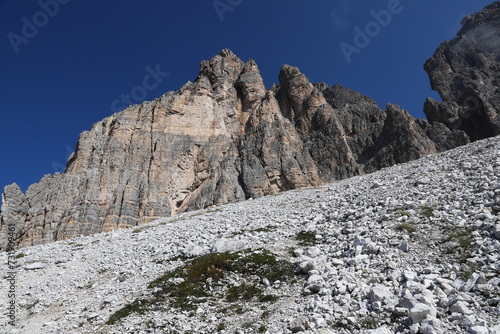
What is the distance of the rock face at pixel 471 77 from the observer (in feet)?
298

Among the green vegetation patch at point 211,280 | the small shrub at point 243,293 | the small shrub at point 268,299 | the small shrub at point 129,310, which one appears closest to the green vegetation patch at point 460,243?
the green vegetation patch at point 211,280

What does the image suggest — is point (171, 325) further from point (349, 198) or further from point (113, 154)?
point (113, 154)

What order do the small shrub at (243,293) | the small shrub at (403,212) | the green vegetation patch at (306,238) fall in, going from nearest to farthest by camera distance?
1. the small shrub at (243,293)
2. the small shrub at (403,212)
3. the green vegetation patch at (306,238)

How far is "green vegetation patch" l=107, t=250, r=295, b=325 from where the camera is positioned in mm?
10188

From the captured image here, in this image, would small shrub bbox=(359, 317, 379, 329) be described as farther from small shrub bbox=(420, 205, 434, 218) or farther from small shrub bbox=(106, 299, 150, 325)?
small shrub bbox=(420, 205, 434, 218)

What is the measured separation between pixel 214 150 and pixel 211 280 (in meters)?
55.8

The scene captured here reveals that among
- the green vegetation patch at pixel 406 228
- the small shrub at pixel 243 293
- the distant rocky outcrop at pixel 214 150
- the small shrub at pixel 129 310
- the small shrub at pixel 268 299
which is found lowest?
the small shrub at pixel 268 299

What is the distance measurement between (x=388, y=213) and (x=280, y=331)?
9.59 meters

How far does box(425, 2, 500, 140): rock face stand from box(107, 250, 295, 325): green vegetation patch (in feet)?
326

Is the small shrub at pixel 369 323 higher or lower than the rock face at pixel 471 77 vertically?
lower

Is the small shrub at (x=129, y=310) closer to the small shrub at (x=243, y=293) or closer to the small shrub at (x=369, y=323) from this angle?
the small shrub at (x=243, y=293)

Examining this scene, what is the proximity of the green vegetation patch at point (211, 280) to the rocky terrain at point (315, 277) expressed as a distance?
50 millimetres

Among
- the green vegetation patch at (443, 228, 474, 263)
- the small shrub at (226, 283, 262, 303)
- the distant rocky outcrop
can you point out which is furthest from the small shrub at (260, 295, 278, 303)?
the distant rocky outcrop

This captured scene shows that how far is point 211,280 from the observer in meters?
11.6
